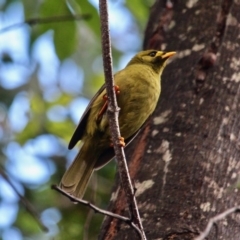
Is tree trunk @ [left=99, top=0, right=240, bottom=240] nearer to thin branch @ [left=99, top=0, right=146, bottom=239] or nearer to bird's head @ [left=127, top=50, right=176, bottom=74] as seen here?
bird's head @ [left=127, top=50, right=176, bottom=74]

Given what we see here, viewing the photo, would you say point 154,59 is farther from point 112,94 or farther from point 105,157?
point 112,94

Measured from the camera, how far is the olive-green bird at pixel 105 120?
12.2ft

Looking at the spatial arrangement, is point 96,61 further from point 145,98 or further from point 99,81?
point 145,98

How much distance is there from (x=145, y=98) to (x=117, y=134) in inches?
46.5

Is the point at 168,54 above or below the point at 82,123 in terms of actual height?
above

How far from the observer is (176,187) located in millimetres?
3096

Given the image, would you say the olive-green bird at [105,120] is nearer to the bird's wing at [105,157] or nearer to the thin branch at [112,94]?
the bird's wing at [105,157]

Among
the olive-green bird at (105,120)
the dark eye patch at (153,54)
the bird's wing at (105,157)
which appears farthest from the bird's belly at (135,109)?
the dark eye patch at (153,54)

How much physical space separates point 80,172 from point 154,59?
87 cm

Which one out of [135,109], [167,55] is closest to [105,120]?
[135,109]

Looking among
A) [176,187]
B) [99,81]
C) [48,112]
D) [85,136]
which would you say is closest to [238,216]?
[176,187]

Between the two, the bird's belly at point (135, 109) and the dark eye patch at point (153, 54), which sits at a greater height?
the dark eye patch at point (153, 54)

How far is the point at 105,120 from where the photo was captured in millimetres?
3729

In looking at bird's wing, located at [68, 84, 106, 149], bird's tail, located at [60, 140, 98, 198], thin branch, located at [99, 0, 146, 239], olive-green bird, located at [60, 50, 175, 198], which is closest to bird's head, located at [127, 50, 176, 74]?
olive-green bird, located at [60, 50, 175, 198]
